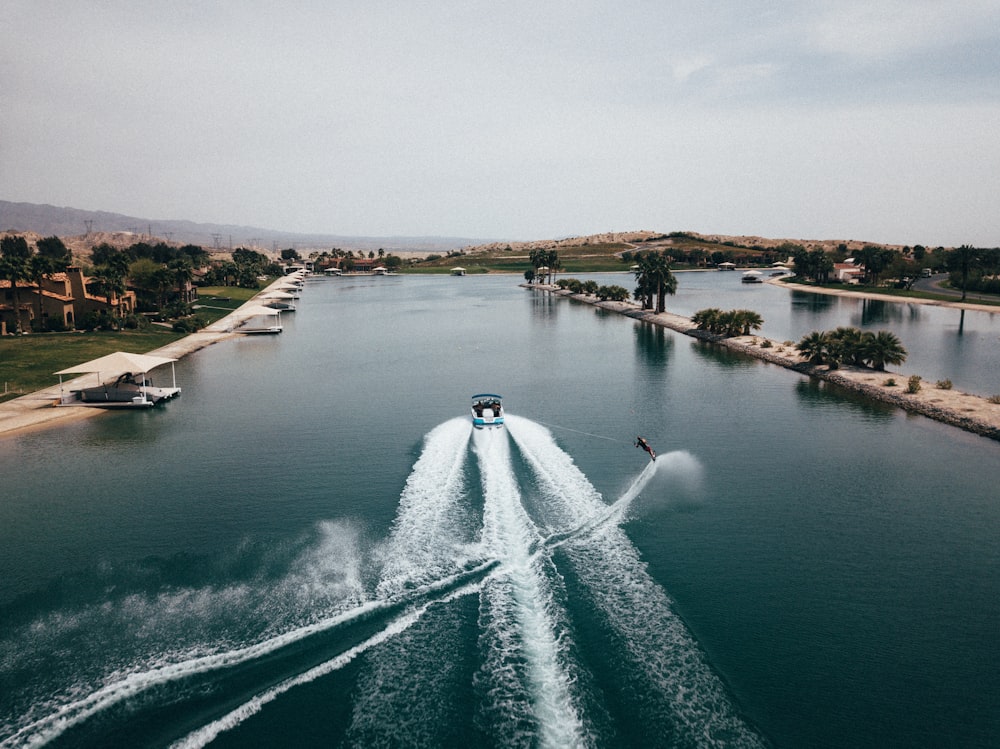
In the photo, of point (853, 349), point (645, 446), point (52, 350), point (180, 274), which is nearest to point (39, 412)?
point (52, 350)

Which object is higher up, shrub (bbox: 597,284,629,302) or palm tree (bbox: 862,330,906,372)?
shrub (bbox: 597,284,629,302)

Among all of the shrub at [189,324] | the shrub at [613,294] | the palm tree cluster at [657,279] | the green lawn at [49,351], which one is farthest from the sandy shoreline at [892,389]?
the shrub at [189,324]

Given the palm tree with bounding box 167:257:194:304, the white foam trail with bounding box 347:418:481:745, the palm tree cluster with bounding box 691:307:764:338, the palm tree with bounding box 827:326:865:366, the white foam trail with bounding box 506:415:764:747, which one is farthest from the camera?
the palm tree with bounding box 167:257:194:304

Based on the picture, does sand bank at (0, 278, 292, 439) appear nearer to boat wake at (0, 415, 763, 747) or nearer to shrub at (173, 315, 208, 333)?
boat wake at (0, 415, 763, 747)

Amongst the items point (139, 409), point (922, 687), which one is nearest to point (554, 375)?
point (139, 409)

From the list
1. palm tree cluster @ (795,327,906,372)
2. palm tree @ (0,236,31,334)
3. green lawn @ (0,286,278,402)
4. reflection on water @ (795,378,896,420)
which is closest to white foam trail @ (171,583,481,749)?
reflection on water @ (795,378,896,420)

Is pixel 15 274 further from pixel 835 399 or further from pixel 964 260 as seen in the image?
pixel 964 260
